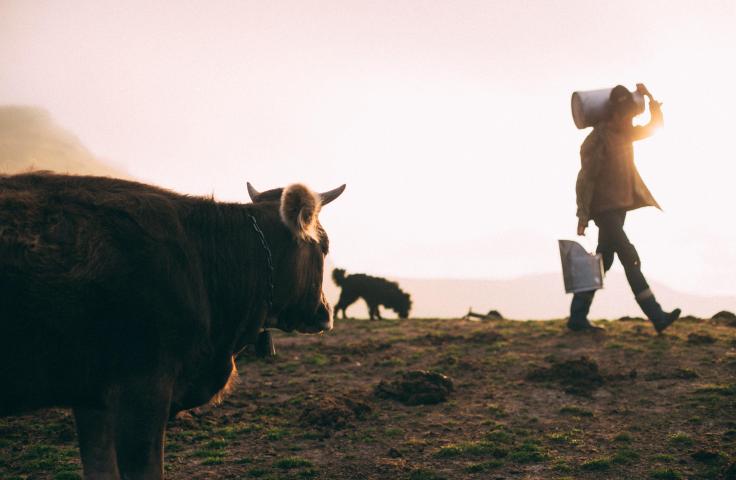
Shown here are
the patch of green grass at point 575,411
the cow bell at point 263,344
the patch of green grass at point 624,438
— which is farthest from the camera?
the patch of green grass at point 575,411

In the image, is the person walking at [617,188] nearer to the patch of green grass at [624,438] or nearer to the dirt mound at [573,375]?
the dirt mound at [573,375]

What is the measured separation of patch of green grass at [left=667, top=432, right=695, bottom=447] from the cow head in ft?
13.0

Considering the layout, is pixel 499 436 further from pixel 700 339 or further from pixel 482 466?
pixel 700 339

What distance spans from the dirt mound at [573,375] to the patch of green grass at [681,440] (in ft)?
5.04

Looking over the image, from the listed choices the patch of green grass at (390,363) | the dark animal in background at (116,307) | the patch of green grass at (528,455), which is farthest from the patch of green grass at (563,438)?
the dark animal in background at (116,307)

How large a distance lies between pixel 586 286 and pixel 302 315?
7.00 m

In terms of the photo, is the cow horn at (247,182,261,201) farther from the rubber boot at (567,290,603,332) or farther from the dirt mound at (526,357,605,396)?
the rubber boot at (567,290,603,332)

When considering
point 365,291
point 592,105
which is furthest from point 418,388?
point 365,291

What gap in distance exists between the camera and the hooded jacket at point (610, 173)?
37.1 feet

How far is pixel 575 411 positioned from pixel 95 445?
18.4ft

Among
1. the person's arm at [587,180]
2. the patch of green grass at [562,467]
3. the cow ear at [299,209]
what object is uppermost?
the person's arm at [587,180]

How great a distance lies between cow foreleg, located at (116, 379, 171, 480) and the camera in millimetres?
4004

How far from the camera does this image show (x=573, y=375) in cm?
943

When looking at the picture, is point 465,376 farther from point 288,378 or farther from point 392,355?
point 288,378
